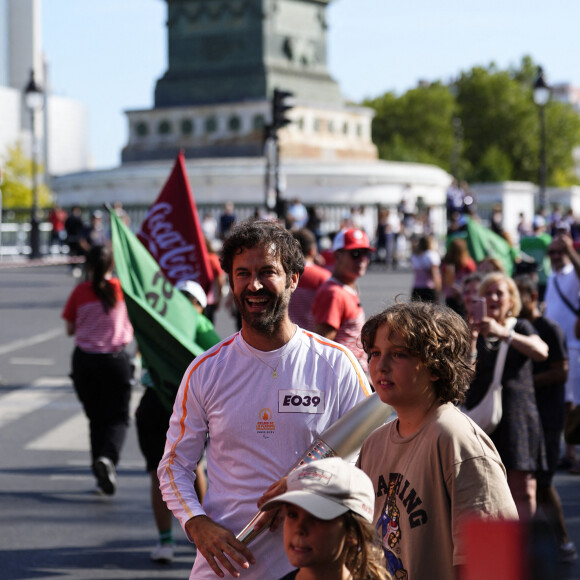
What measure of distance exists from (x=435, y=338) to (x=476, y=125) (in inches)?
3952

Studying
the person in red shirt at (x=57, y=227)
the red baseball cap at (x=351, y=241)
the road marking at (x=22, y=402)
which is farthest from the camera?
the person in red shirt at (x=57, y=227)

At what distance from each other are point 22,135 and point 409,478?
111m

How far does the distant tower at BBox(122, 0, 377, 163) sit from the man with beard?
135 ft

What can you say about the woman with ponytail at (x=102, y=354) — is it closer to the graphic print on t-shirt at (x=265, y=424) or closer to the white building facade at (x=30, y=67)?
the graphic print on t-shirt at (x=265, y=424)

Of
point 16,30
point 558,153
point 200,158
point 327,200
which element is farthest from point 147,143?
point 16,30

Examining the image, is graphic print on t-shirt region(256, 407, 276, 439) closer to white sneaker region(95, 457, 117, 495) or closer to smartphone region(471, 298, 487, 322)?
smartphone region(471, 298, 487, 322)

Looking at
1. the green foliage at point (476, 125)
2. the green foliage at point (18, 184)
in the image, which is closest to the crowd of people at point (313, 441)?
the green foliage at point (18, 184)

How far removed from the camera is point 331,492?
234 centimetres

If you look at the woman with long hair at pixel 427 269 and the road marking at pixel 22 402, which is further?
the woman with long hair at pixel 427 269

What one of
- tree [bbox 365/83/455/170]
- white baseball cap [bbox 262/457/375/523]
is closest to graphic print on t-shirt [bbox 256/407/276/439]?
white baseball cap [bbox 262/457/375/523]

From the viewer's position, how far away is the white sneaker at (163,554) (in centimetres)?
639

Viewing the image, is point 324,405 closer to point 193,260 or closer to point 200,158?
point 193,260

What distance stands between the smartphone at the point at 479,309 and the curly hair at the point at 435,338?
223 cm

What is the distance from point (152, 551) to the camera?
661 cm
